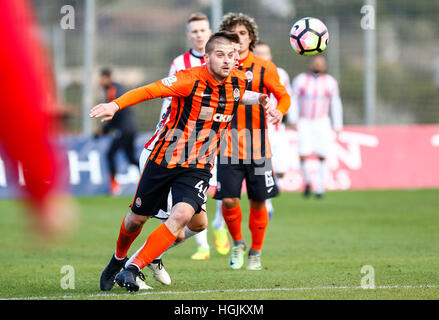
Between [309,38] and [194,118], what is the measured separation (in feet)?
5.38

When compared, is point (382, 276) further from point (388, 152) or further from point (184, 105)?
point (388, 152)

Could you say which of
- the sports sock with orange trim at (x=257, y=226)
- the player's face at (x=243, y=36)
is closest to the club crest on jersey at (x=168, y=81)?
the player's face at (x=243, y=36)

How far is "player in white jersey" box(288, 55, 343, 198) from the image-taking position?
1416 cm

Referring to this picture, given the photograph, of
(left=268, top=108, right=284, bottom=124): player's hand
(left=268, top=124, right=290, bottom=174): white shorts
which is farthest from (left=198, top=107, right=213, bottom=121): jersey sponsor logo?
(left=268, top=124, right=290, bottom=174): white shorts

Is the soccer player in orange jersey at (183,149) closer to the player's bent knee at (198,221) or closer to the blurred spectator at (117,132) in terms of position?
the player's bent knee at (198,221)

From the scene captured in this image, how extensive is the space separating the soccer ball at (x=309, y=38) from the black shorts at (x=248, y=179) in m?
1.00

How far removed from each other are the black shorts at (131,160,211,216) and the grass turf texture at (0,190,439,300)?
0.50m

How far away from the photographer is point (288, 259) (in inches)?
266

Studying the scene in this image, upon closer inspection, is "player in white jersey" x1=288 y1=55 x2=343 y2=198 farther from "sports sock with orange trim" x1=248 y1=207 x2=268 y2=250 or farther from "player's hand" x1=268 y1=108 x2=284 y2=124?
"player's hand" x1=268 y1=108 x2=284 y2=124

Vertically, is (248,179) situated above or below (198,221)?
above

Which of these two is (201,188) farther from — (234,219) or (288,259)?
(288,259)

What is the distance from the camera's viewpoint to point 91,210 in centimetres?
1198

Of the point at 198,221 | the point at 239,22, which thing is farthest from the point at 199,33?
the point at 198,221

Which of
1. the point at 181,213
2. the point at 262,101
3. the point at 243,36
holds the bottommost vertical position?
the point at 181,213
